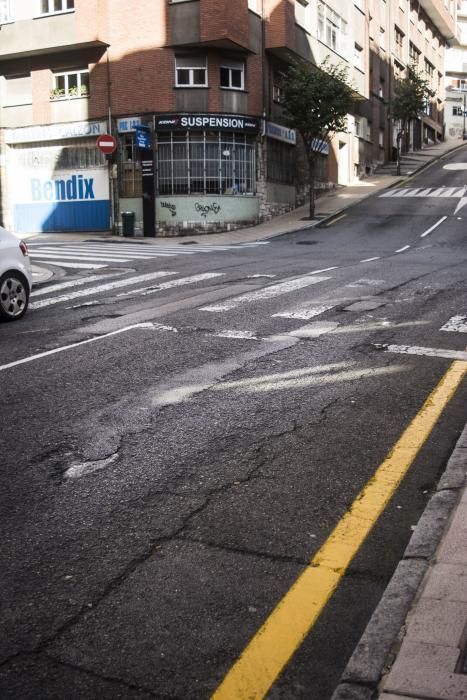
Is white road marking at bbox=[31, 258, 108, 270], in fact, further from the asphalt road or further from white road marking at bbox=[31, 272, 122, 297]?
the asphalt road

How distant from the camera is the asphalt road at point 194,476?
110 inches

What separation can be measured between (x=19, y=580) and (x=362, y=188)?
39.7 m

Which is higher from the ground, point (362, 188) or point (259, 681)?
point (362, 188)

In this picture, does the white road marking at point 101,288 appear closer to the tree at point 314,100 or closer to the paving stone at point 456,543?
the paving stone at point 456,543

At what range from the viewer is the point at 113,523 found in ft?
12.6

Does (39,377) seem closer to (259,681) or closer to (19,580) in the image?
(19,580)

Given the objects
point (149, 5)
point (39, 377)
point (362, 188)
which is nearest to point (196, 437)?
point (39, 377)

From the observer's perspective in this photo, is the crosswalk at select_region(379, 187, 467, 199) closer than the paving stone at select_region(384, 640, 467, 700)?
No

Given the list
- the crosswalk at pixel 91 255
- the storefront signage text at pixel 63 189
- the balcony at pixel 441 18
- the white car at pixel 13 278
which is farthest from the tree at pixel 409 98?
the white car at pixel 13 278

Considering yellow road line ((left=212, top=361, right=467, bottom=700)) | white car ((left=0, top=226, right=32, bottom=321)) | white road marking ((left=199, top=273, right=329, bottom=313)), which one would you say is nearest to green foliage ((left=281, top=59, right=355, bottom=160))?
white road marking ((left=199, top=273, right=329, bottom=313))

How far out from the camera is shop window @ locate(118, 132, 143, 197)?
30.1 metres

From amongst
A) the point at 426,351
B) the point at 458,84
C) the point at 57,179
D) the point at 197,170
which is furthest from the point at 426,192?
the point at 458,84

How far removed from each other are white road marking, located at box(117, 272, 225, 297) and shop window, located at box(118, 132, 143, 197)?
16.7 meters

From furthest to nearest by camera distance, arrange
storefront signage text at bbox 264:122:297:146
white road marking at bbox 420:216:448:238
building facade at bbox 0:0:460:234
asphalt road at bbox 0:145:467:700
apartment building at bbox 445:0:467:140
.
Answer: apartment building at bbox 445:0:467:140 < storefront signage text at bbox 264:122:297:146 < building facade at bbox 0:0:460:234 < white road marking at bbox 420:216:448:238 < asphalt road at bbox 0:145:467:700
